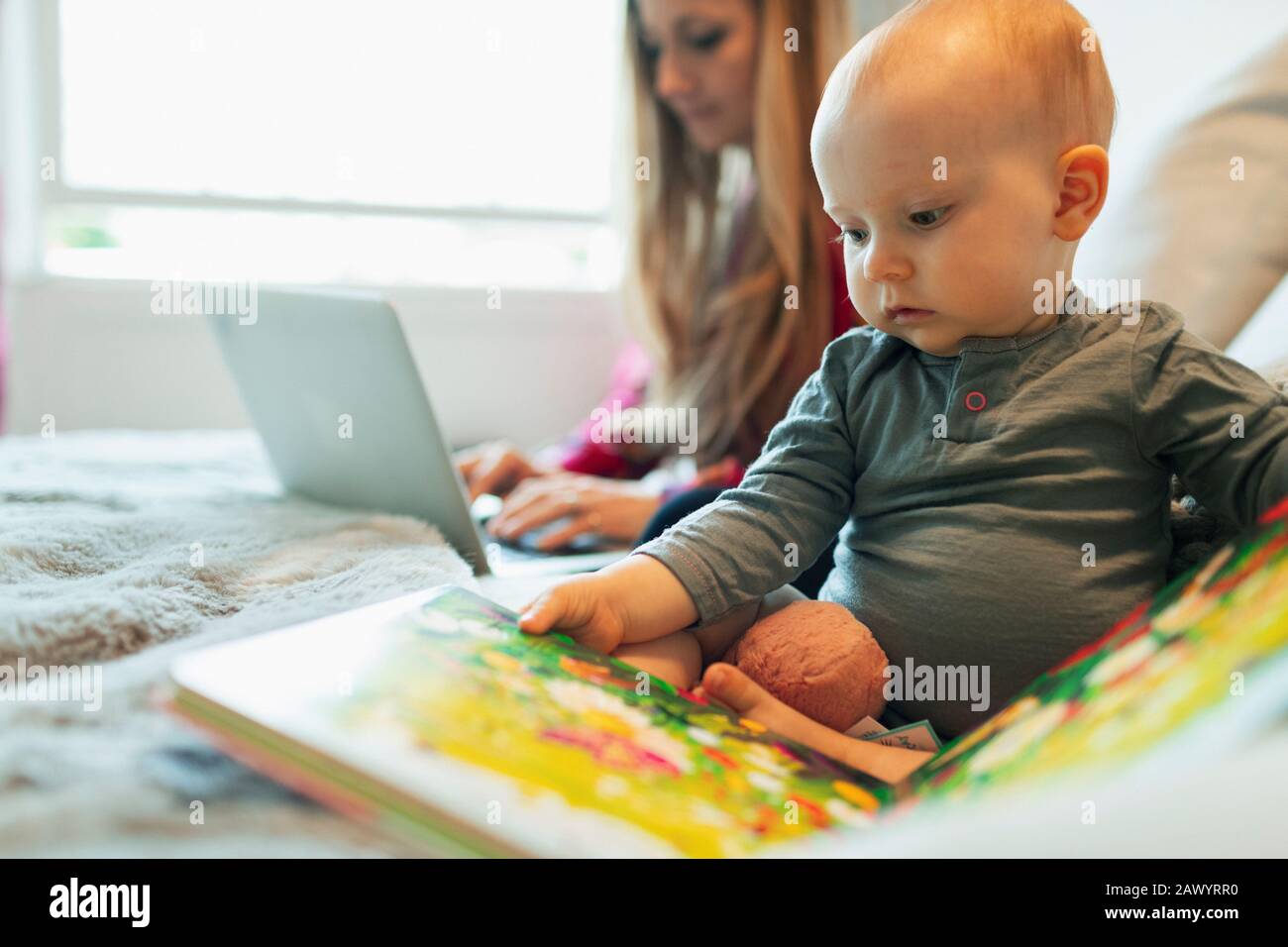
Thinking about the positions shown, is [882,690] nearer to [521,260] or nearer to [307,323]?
[307,323]

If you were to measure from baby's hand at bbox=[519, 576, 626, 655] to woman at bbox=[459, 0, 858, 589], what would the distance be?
1.66 feet

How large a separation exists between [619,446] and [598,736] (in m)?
1.17

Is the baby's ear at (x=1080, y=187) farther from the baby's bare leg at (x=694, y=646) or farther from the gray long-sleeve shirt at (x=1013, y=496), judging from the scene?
the baby's bare leg at (x=694, y=646)

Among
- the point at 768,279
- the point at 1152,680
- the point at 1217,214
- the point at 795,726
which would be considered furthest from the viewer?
the point at 768,279

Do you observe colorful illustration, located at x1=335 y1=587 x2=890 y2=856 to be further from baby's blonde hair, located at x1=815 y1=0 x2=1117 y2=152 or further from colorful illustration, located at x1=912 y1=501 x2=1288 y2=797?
baby's blonde hair, located at x1=815 y1=0 x2=1117 y2=152

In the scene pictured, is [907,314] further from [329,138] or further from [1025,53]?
[329,138]

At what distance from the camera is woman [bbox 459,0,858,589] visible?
133 cm

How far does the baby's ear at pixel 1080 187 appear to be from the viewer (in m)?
0.64

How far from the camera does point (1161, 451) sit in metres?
0.64

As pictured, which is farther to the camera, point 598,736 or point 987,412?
point 987,412

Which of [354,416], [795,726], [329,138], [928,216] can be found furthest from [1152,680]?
[329,138]

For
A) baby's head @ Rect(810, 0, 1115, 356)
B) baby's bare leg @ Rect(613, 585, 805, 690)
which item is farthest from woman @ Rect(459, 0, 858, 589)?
baby's head @ Rect(810, 0, 1115, 356)

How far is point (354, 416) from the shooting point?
3.09 ft
